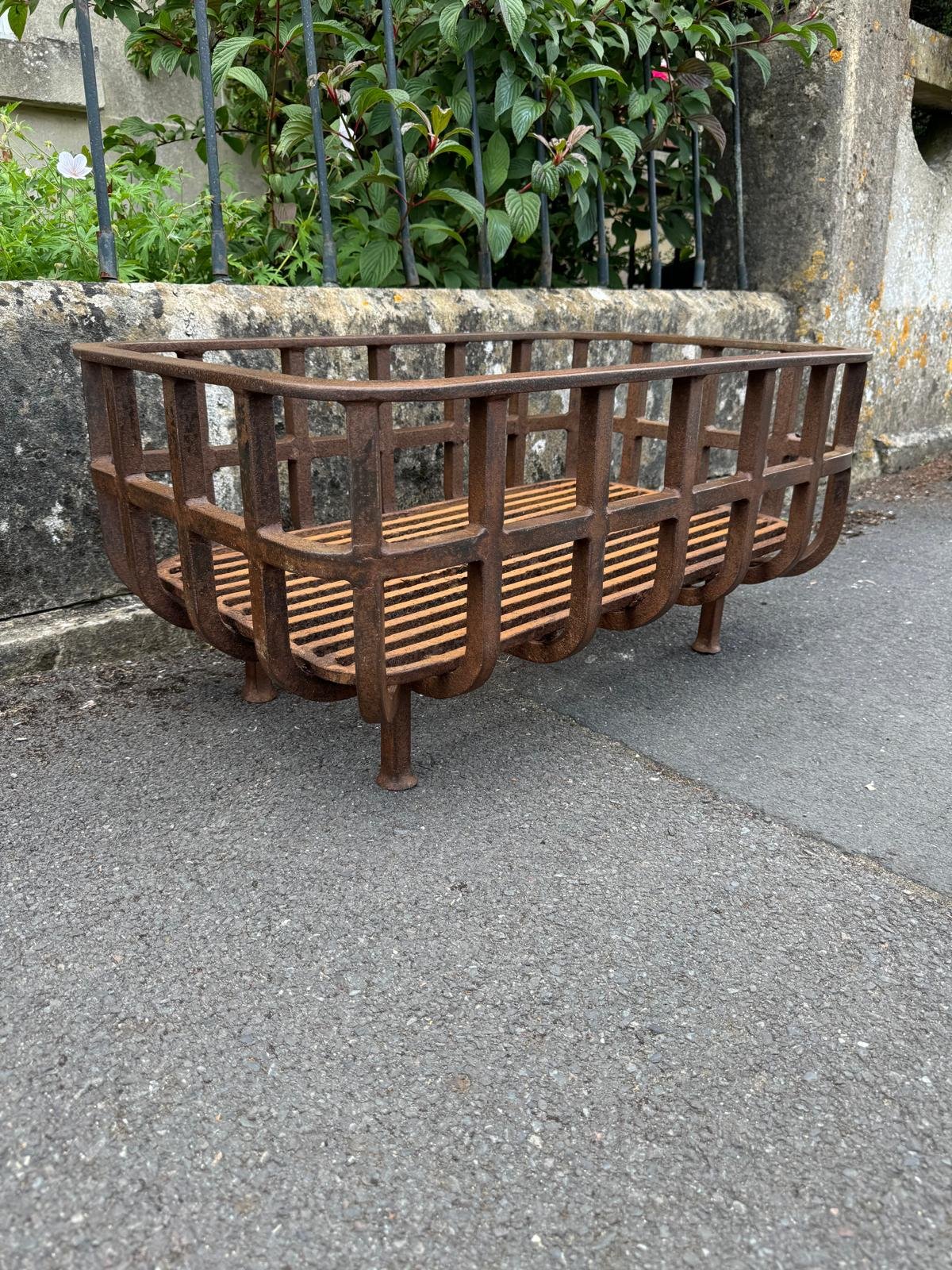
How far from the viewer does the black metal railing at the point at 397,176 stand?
265 centimetres

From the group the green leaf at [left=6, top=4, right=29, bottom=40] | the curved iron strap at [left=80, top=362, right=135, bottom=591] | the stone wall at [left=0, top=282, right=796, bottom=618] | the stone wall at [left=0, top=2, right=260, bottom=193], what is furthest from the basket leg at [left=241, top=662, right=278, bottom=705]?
the stone wall at [left=0, top=2, right=260, bottom=193]

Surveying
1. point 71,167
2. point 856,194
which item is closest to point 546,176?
point 71,167

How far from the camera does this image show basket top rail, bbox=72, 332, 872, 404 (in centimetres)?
167

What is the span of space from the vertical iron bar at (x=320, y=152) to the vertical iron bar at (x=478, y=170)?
543 mm

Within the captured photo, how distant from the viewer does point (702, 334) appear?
4152 millimetres

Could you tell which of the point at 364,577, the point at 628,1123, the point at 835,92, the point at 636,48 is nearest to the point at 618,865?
the point at 628,1123

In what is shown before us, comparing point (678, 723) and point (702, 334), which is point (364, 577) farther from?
point (702, 334)

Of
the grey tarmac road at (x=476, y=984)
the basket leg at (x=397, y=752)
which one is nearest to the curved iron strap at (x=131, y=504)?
the grey tarmac road at (x=476, y=984)

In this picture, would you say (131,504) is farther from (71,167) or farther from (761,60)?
(761,60)

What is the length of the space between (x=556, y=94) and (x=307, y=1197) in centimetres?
340

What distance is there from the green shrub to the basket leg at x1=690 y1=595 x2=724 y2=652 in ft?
4.78

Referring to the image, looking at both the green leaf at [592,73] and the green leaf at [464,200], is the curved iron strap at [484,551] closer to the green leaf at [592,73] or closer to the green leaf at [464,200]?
the green leaf at [464,200]

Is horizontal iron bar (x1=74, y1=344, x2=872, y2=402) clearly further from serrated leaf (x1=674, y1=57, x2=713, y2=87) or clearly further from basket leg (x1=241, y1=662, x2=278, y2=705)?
serrated leaf (x1=674, y1=57, x2=713, y2=87)

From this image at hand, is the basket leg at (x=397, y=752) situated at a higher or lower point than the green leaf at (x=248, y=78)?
lower
